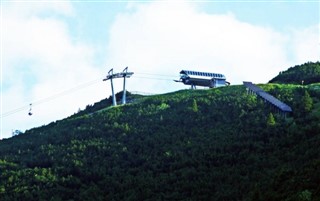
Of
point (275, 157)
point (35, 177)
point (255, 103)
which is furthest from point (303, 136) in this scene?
point (35, 177)

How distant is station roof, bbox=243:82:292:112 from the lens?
7956cm

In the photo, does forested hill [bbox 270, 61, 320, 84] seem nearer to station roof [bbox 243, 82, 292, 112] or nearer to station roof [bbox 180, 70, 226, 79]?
station roof [bbox 180, 70, 226, 79]

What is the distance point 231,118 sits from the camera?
80.7 meters

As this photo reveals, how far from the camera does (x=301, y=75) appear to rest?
107 metres

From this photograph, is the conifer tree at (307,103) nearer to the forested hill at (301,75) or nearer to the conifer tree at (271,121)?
the conifer tree at (271,121)

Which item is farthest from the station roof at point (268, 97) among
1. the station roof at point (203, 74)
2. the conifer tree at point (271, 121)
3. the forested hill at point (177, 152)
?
the station roof at point (203, 74)

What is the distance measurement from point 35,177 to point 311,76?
151ft

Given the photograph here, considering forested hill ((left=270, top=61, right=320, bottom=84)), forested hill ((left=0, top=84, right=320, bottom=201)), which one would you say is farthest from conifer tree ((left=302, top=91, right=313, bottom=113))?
forested hill ((left=270, top=61, right=320, bottom=84))

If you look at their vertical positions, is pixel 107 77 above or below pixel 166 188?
above

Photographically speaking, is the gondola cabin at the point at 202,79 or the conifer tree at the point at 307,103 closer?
the conifer tree at the point at 307,103

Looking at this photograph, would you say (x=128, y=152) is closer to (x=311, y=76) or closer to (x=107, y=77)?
(x=107, y=77)

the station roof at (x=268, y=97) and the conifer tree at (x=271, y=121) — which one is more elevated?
the station roof at (x=268, y=97)

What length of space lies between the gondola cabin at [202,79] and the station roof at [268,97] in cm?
1099

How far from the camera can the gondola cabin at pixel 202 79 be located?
104400 millimetres
